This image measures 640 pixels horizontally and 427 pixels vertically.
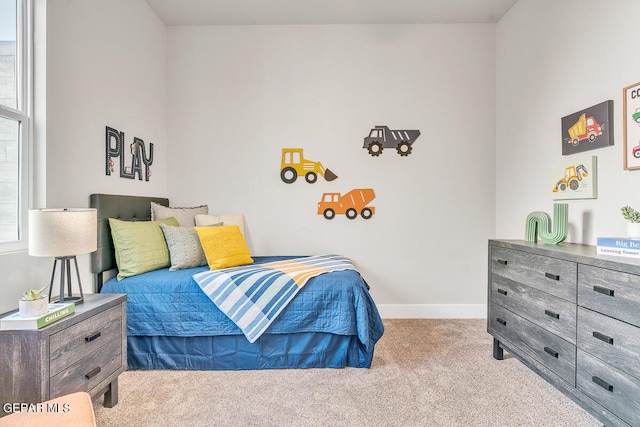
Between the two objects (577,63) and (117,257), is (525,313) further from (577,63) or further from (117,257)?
(117,257)

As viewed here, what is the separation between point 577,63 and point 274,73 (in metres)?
2.45

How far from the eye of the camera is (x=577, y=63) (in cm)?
224

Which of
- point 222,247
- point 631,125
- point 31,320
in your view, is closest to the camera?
point 31,320

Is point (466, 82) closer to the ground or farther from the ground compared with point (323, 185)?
farther from the ground

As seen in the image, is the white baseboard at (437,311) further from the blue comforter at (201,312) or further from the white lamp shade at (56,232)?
the white lamp shade at (56,232)

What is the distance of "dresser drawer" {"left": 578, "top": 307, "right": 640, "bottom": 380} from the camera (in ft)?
4.60

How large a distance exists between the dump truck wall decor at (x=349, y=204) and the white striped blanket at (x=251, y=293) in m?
1.09

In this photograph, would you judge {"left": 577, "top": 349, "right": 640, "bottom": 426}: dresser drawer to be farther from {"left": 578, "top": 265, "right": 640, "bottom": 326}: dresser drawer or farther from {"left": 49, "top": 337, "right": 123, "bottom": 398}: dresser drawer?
{"left": 49, "top": 337, "right": 123, "bottom": 398}: dresser drawer

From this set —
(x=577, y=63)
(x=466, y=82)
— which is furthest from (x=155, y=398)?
(x=466, y=82)

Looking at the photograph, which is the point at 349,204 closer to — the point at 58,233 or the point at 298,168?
the point at 298,168

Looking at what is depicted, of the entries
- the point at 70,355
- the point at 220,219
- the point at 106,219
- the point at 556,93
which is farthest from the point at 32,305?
the point at 556,93

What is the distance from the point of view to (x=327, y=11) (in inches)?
119

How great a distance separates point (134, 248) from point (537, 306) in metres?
2.61

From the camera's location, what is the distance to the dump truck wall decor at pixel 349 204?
3275 mm
